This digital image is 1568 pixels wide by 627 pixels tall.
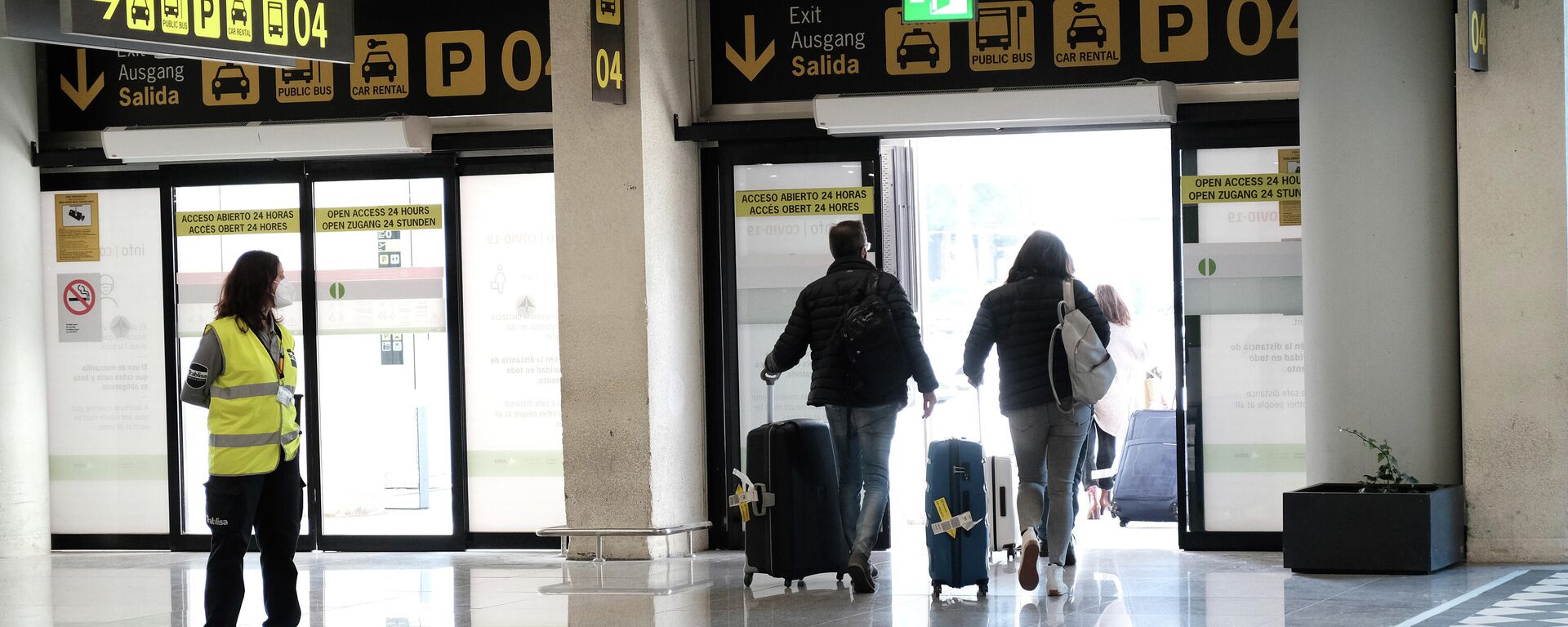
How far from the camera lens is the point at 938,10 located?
27.1 ft

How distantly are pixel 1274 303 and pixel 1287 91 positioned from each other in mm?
1117

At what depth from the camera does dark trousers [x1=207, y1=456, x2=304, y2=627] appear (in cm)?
591

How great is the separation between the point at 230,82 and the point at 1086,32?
5.06 meters

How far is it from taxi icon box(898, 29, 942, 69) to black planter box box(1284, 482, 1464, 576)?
3069 millimetres

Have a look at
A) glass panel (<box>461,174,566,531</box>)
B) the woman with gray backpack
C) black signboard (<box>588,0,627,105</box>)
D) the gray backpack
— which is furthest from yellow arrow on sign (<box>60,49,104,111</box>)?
the gray backpack

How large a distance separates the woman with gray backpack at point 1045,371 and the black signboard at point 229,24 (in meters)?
3.06

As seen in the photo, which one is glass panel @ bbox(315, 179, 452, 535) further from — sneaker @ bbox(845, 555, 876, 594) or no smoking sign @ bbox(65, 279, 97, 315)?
sneaker @ bbox(845, 555, 876, 594)

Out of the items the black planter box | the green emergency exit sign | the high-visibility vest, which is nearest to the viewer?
the high-visibility vest

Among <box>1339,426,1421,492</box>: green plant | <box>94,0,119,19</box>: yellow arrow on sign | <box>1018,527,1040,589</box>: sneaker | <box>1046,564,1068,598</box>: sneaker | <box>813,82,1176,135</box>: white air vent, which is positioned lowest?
<box>1046,564,1068,598</box>: sneaker

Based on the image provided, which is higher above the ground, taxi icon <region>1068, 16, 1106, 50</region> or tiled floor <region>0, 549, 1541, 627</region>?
taxi icon <region>1068, 16, 1106, 50</region>

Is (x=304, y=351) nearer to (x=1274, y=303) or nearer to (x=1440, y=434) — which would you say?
(x=1274, y=303)

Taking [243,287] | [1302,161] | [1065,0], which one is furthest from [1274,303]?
[243,287]

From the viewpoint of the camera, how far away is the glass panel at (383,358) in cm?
978

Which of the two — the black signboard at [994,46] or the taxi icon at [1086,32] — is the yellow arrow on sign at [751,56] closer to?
the black signboard at [994,46]
